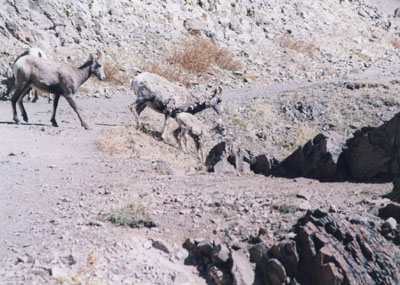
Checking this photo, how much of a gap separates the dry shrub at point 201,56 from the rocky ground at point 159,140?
404 mm

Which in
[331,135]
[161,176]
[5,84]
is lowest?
[5,84]

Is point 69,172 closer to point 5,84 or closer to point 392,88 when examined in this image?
point 5,84

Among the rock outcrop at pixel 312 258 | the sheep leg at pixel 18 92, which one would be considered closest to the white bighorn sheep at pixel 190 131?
the sheep leg at pixel 18 92

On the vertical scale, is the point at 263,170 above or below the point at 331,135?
below

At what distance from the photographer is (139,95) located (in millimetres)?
13062

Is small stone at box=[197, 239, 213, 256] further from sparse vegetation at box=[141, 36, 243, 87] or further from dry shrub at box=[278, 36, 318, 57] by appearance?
dry shrub at box=[278, 36, 318, 57]

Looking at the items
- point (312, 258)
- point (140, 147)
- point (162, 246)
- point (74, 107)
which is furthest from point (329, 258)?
point (74, 107)

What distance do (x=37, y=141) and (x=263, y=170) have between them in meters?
5.16

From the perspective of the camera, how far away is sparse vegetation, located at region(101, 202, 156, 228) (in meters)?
6.54

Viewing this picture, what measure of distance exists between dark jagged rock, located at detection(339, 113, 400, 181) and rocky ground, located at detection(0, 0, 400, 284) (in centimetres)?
61

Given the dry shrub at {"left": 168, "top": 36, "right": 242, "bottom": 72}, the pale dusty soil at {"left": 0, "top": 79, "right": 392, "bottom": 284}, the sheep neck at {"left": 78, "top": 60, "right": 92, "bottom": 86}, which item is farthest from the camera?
the dry shrub at {"left": 168, "top": 36, "right": 242, "bottom": 72}

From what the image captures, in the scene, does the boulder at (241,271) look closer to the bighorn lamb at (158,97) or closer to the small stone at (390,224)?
the small stone at (390,224)

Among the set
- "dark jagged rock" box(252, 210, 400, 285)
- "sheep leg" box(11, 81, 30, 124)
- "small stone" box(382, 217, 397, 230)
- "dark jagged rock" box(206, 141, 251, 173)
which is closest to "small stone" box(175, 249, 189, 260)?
"dark jagged rock" box(252, 210, 400, 285)

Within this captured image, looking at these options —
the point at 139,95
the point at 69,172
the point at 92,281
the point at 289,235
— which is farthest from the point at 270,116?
the point at 92,281
